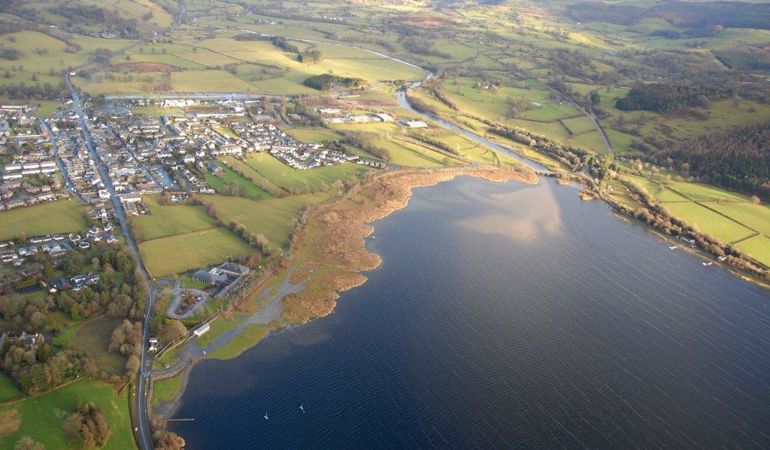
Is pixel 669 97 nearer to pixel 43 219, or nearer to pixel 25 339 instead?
pixel 43 219

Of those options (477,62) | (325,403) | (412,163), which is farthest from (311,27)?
(325,403)

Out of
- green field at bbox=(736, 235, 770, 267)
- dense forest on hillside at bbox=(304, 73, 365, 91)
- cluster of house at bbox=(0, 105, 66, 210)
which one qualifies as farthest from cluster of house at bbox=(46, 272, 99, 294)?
dense forest on hillside at bbox=(304, 73, 365, 91)

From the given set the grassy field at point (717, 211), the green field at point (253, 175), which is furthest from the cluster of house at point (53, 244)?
the grassy field at point (717, 211)

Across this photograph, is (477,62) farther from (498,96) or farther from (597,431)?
(597,431)

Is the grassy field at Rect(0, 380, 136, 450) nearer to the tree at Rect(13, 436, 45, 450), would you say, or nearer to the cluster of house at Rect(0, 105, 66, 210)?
the tree at Rect(13, 436, 45, 450)

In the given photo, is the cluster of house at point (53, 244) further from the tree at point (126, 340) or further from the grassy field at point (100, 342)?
the tree at point (126, 340)
